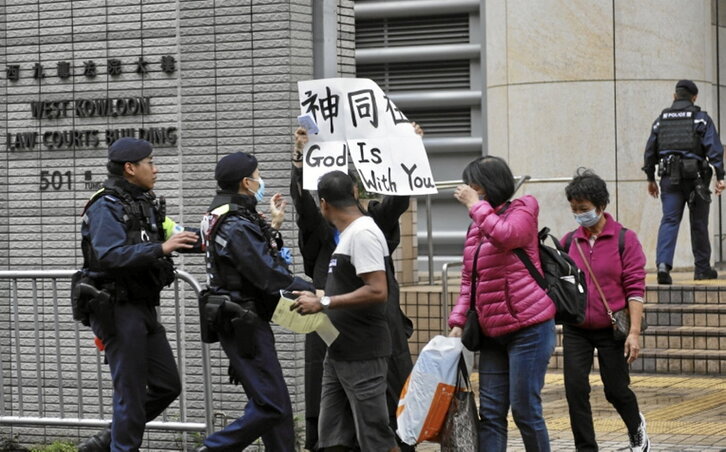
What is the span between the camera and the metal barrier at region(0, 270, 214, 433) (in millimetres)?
10141

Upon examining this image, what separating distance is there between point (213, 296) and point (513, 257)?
169cm

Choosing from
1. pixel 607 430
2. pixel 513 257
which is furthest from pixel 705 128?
pixel 513 257

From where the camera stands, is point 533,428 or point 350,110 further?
point 350,110

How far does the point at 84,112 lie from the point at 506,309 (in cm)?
439

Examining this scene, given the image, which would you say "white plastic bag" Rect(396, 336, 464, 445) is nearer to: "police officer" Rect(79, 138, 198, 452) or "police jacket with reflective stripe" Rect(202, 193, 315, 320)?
"police jacket with reflective stripe" Rect(202, 193, 315, 320)

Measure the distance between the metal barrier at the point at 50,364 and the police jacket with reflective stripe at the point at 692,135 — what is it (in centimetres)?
554

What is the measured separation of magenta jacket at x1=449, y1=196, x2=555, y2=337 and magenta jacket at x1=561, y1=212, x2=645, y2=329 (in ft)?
3.06

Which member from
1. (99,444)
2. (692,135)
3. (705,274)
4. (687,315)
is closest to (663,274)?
(687,315)

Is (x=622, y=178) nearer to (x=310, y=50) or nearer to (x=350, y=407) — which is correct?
(x=310, y=50)

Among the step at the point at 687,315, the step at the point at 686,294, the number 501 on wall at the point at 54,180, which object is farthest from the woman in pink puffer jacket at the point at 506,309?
the step at the point at 686,294

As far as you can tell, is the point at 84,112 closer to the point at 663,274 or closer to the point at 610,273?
the point at 610,273

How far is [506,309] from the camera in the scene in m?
7.84

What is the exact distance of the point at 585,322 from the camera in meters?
8.80

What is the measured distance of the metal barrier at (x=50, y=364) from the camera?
10.1 metres
